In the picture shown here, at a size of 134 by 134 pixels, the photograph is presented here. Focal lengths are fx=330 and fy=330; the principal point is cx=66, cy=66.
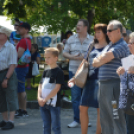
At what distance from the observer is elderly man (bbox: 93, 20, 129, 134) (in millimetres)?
4320

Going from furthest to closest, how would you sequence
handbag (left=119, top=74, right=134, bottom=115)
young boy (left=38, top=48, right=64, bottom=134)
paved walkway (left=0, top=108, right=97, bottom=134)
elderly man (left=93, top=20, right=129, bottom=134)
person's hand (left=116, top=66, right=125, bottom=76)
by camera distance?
1. paved walkway (left=0, top=108, right=97, bottom=134)
2. young boy (left=38, top=48, right=64, bottom=134)
3. elderly man (left=93, top=20, right=129, bottom=134)
4. person's hand (left=116, top=66, right=125, bottom=76)
5. handbag (left=119, top=74, right=134, bottom=115)

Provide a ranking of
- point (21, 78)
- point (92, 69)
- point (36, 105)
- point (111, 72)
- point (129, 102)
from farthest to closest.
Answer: point (36, 105)
point (21, 78)
point (92, 69)
point (111, 72)
point (129, 102)

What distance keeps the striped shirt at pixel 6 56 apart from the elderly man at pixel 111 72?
218 centimetres

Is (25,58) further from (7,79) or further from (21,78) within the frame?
(7,79)

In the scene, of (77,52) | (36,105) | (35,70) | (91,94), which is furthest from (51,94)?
(35,70)

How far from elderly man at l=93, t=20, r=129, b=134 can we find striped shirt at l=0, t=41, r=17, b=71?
2.18m

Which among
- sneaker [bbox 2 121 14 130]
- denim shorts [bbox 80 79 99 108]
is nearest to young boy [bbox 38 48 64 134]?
denim shorts [bbox 80 79 99 108]

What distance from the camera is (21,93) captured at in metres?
7.06

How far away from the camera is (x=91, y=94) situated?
5090mm

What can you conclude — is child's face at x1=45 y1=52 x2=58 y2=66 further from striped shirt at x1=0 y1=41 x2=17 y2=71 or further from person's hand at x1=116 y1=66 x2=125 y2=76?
striped shirt at x1=0 y1=41 x2=17 y2=71

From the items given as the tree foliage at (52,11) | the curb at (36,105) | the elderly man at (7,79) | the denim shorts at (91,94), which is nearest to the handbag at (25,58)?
the elderly man at (7,79)

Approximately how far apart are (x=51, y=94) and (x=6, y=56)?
1.81m

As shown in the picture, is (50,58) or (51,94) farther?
(50,58)

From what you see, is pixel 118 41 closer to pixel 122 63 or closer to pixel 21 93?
pixel 122 63
